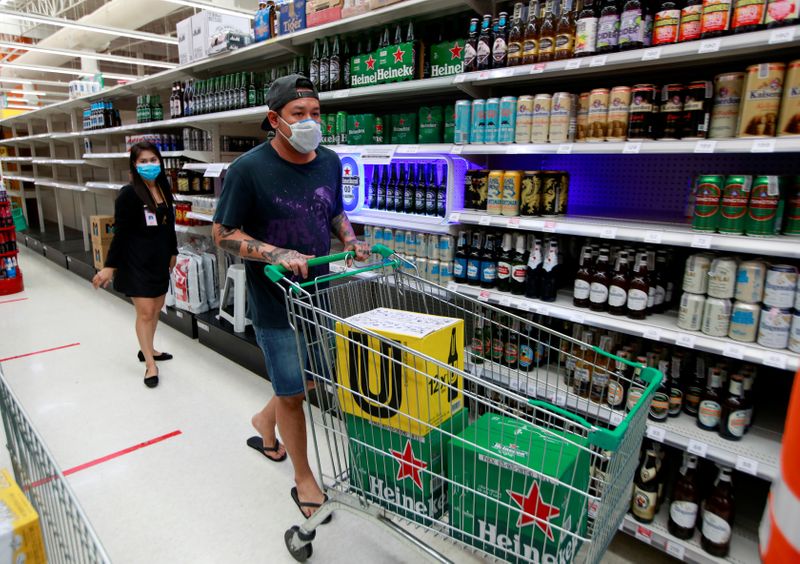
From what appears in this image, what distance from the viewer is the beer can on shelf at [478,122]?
2.57 m

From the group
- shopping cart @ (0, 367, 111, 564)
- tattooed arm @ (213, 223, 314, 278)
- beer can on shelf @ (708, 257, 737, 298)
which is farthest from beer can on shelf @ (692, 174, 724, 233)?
shopping cart @ (0, 367, 111, 564)

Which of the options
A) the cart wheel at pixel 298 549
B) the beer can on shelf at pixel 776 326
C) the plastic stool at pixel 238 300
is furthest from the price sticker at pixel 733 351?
the plastic stool at pixel 238 300

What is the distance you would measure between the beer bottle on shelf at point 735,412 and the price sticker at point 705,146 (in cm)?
89

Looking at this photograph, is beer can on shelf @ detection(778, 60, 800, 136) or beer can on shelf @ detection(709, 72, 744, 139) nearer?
beer can on shelf @ detection(778, 60, 800, 136)

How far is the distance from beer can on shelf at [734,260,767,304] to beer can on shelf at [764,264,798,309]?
0.10 ft

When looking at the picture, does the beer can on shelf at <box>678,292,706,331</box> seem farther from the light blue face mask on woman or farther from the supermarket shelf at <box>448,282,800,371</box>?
the light blue face mask on woman

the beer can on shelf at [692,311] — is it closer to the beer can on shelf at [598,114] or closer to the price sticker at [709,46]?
the beer can on shelf at [598,114]

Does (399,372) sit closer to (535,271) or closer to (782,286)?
(535,271)

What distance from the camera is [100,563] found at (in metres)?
0.71

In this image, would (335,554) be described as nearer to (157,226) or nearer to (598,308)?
(598,308)

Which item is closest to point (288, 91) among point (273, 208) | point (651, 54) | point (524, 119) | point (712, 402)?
point (273, 208)

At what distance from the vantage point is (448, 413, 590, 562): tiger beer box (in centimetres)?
132

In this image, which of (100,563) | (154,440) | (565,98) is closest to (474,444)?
(100,563)

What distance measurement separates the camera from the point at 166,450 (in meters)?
2.86
